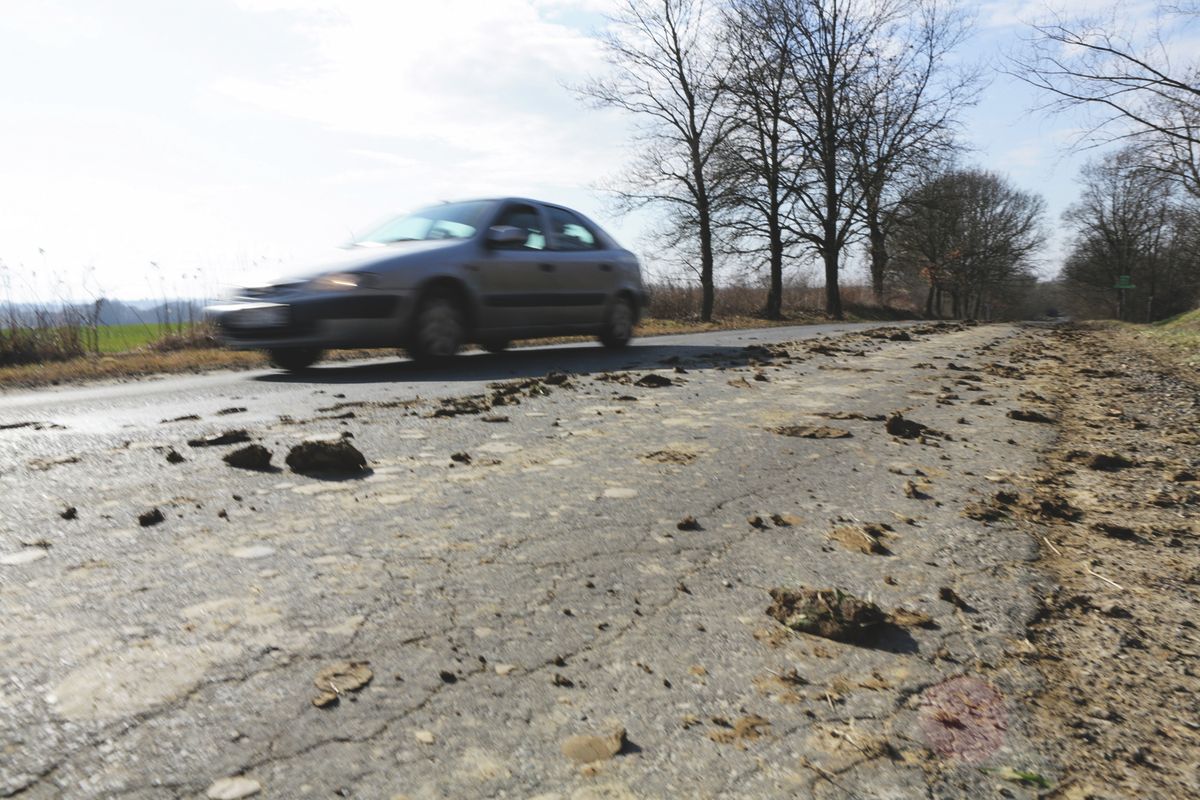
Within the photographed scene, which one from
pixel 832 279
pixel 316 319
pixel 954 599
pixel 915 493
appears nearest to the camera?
pixel 954 599

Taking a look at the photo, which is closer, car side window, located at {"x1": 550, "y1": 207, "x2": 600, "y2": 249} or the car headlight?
the car headlight

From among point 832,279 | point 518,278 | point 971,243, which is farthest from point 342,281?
point 971,243

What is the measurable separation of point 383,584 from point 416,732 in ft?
2.22

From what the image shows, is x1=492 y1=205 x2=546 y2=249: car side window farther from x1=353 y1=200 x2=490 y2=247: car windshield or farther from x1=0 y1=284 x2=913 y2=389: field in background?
x1=0 y1=284 x2=913 y2=389: field in background

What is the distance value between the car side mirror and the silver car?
11 millimetres

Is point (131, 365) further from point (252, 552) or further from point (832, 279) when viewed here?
point (832, 279)

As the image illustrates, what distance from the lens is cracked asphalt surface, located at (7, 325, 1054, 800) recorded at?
4.44 ft

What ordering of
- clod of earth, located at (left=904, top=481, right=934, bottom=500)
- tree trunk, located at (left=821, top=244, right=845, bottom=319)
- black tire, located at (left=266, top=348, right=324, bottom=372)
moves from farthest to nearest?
tree trunk, located at (left=821, top=244, right=845, bottom=319) → black tire, located at (left=266, top=348, right=324, bottom=372) → clod of earth, located at (left=904, top=481, right=934, bottom=500)

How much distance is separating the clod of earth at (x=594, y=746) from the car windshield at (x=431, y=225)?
6.67 meters

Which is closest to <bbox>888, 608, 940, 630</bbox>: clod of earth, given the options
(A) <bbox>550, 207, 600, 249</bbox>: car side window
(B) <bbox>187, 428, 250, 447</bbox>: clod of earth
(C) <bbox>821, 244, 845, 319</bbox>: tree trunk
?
(B) <bbox>187, 428, 250, 447</bbox>: clod of earth

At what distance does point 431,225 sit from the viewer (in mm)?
7844

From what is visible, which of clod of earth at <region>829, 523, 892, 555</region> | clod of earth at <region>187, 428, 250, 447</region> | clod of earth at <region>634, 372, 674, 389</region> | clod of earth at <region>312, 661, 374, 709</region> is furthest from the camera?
clod of earth at <region>634, 372, 674, 389</region>

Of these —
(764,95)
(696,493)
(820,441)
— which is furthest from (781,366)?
(764,95)

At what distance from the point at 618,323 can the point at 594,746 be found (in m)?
8.16
